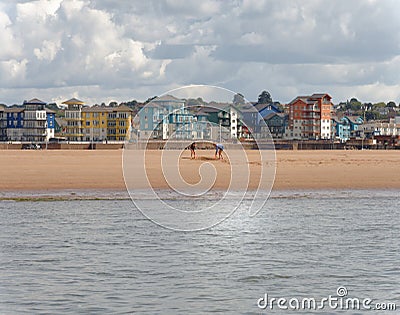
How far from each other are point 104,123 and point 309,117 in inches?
1339

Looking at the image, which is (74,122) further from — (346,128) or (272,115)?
(346,128)

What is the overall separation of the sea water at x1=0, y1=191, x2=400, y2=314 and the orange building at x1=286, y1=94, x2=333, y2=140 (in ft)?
343

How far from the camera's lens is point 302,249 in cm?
1511

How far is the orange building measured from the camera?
125m

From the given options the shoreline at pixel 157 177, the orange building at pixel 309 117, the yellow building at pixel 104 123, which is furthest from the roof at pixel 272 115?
the shoreline at pixel 157 177

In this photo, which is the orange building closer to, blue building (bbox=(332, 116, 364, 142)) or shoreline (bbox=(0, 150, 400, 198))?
blue building (bbox=(332, 116, 364, 142))

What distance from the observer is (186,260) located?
13984mm

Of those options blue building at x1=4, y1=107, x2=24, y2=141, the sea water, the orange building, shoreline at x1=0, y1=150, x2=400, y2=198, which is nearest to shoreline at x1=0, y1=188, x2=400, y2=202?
shoreline at x1=0, y1=150, x2=400, y2=198

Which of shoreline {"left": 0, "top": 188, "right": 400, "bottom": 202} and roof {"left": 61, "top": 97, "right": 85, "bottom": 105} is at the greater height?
roof {"left": 61, "top": 97, "right": 85, "bottom": 105}

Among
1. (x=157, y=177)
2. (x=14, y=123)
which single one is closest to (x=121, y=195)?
(x=157, y=177)

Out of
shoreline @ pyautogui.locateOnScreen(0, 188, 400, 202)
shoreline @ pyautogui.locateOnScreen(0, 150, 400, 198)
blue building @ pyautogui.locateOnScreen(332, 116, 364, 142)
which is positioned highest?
blue building @ pyautogui.locateOnScreen(332, 116, 364, 142)

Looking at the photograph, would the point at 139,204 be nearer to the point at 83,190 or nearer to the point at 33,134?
the point at 83,190

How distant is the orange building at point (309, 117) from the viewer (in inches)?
4921

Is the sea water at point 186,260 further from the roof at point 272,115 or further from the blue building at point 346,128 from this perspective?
the blue building at point 346,128
